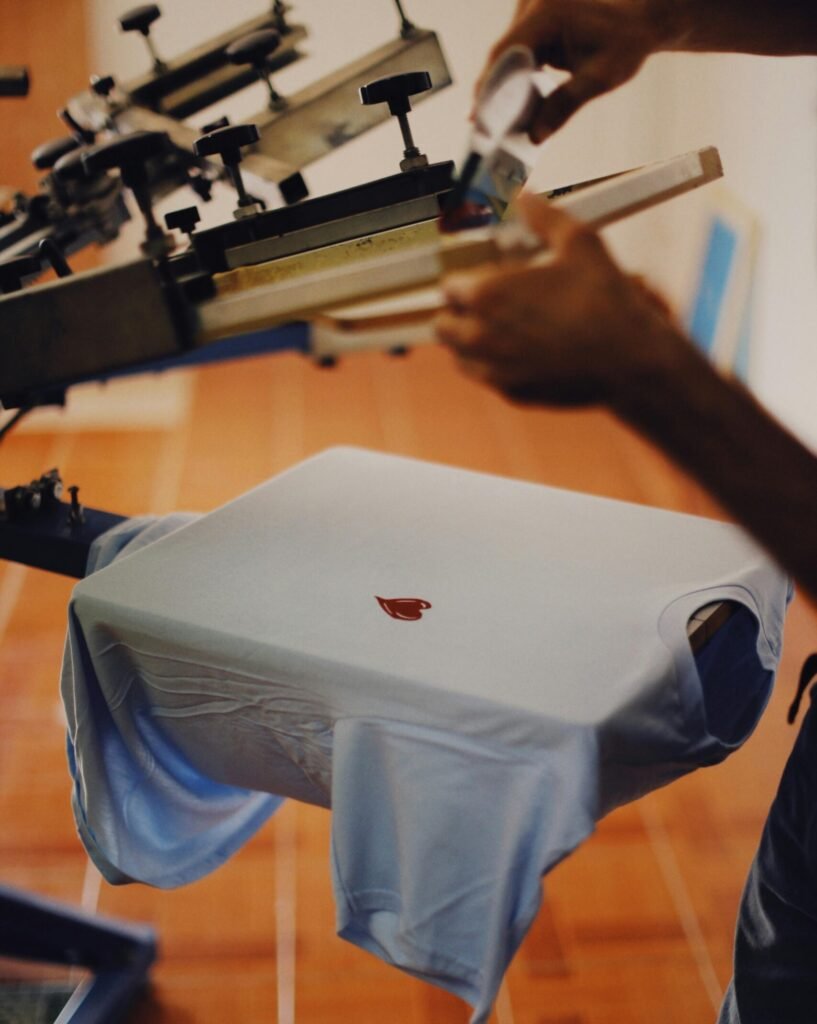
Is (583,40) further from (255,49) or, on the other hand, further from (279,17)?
(279,17)

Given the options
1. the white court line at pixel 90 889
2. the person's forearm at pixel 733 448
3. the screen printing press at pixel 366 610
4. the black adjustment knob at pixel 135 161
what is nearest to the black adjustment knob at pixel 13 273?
the screen printing press at pixel 366 610

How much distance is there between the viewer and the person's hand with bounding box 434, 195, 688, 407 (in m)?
0.66

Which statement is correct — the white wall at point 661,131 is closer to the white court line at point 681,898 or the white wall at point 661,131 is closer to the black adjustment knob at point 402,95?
the white court line at point 681,898

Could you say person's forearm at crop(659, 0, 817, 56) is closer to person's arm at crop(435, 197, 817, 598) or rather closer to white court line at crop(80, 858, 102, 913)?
person's arm at crop(435, 197, 817, 598)

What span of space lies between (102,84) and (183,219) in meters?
0.39

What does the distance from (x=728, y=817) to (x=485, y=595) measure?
1.26 meters

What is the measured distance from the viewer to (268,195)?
1.12m

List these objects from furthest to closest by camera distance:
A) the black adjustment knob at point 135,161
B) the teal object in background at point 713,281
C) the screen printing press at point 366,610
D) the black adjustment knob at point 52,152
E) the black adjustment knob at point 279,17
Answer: the teal object in background at point 713,281
the black adjustment knob at point 279,17
the black adjustment knob at point 52,152
the black adjustment knob at point 135,161
the screen printing press at point 366,610

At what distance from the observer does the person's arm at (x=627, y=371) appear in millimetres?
665

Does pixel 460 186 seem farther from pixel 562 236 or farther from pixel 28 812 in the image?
pixel 28 812

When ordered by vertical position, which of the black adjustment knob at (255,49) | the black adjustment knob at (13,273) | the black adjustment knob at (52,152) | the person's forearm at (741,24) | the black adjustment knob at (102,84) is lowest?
the person's forearm at (741,24)

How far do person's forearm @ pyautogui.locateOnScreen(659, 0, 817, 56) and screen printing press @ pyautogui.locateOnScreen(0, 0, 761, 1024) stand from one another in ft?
0.65

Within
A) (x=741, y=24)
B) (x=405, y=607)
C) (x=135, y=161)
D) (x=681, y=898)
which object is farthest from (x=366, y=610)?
(x=681, y=898)

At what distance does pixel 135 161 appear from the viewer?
3.01 ft
